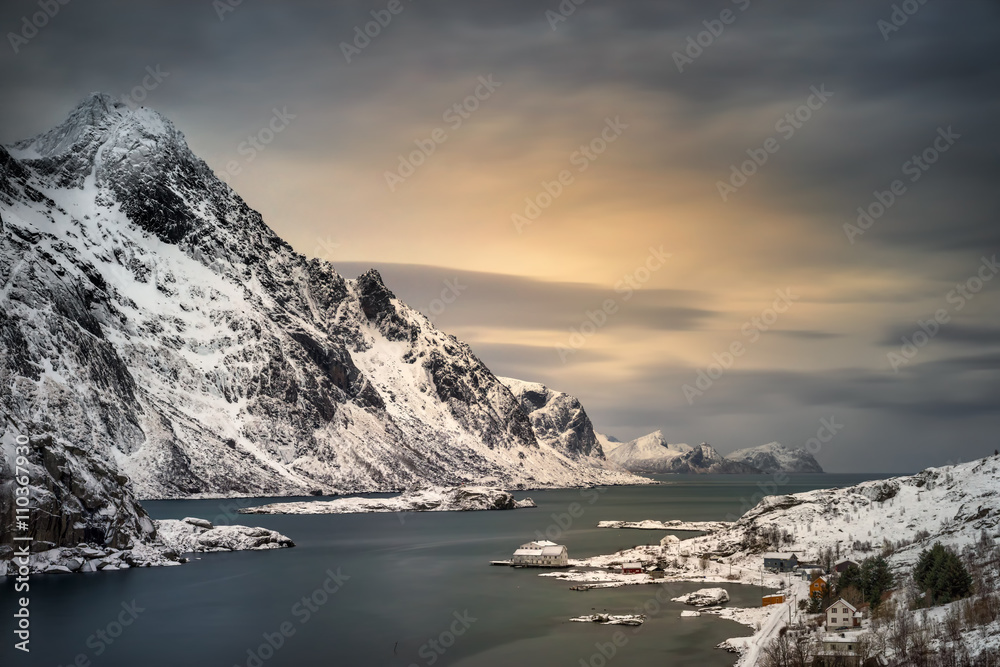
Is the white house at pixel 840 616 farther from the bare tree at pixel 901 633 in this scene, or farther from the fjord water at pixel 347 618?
the fjord water at pixel 347 618

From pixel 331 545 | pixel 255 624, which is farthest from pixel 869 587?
pixel 331 545

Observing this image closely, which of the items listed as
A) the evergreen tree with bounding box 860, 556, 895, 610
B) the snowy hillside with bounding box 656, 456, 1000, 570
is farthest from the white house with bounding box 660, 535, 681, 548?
the evergreen tree with bounding box 860, 556, 895, 610

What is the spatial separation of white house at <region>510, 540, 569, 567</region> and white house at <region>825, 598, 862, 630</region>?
6668 cm

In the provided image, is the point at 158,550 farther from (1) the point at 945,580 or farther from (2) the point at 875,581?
(1) the point at 945,580

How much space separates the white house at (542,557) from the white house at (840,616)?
66.7m

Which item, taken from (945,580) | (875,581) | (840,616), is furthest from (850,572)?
(840,616)

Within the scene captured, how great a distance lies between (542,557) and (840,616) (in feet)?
231

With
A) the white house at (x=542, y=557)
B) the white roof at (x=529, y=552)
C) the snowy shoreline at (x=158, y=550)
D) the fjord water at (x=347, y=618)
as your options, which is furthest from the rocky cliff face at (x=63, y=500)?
the white roof at (x=529, y=552)

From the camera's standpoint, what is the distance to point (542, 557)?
143375mm

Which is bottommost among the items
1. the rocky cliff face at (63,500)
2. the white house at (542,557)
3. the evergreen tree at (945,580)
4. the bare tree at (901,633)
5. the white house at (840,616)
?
the bare tree at (901,633)

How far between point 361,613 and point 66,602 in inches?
1311

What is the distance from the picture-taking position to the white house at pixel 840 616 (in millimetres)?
77688

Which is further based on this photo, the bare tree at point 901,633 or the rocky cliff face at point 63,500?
the rocky cliff face at point 63,500

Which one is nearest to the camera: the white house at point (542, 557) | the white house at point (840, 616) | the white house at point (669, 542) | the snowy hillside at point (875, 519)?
the white house at point (840, 616)
